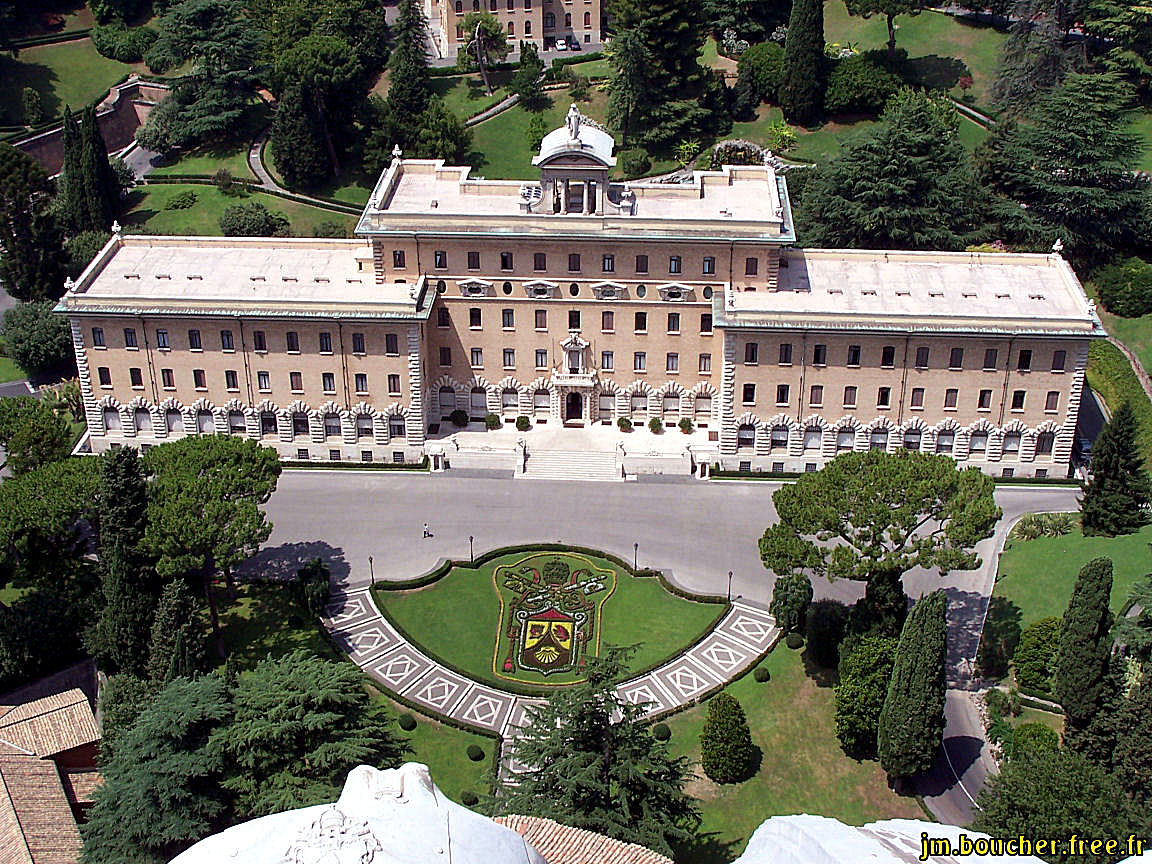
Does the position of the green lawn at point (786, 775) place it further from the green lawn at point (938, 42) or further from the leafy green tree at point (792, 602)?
the green lawn at point (938, 42)

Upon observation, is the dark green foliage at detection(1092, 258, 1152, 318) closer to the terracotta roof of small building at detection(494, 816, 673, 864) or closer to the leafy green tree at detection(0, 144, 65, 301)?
the terracotta roof of small building at detection(494, 816, 673, 864)

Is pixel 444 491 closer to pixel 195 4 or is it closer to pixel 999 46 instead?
pixel 195 4

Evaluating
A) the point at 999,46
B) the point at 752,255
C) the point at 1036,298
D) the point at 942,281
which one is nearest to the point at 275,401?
the point at 752,255

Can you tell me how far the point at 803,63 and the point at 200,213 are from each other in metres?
54.2

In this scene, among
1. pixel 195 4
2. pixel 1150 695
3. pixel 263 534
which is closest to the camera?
pixel 1150 695

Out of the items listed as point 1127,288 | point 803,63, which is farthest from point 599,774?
point 803,63

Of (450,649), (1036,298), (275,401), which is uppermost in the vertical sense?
(1036,298)

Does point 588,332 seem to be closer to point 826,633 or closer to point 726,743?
point 826,633

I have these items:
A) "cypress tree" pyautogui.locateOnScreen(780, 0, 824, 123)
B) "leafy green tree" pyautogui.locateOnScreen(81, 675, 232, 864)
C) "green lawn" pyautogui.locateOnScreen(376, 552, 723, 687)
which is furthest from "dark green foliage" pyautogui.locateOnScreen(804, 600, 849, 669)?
"cypress tree" pyautogui.locateOnScreen(780, 0, 824, 123)

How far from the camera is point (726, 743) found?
178 ft

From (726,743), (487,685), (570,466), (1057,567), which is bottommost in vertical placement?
(487,685)

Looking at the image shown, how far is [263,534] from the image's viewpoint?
204ft

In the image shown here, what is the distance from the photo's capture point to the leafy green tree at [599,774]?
44.2m

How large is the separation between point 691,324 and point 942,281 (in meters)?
15.7
